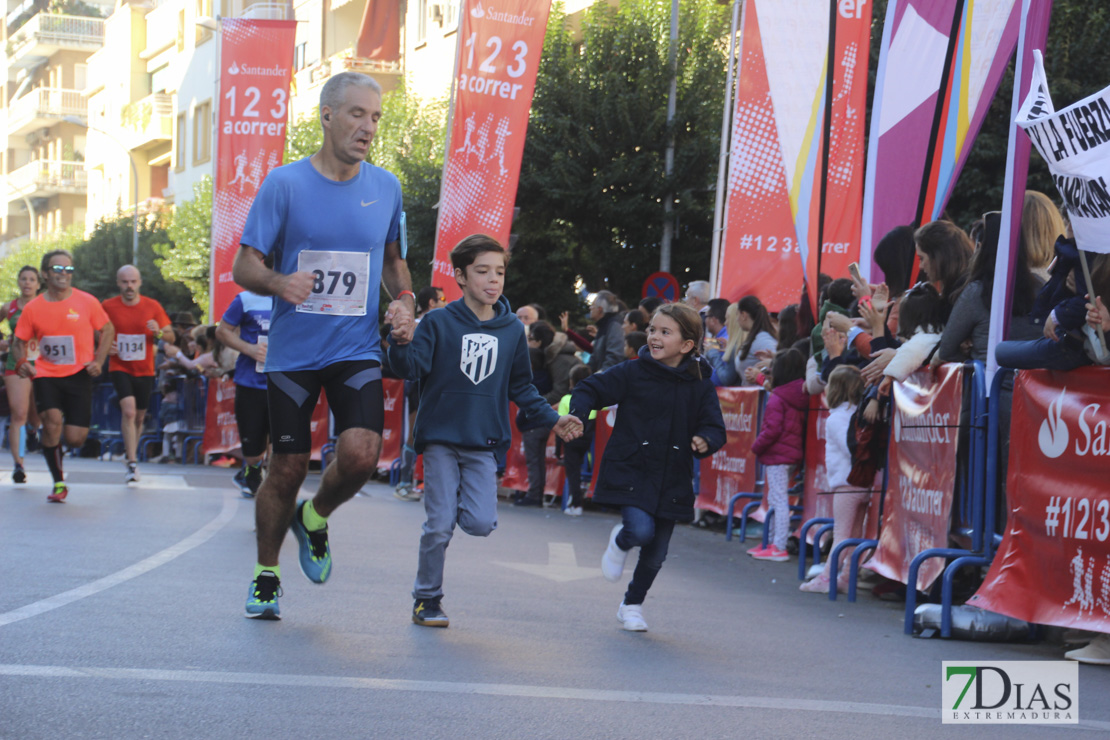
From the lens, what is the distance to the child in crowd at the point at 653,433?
688cm

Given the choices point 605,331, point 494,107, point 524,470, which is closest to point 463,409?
point 605,331

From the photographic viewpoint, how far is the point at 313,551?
6.46 metres

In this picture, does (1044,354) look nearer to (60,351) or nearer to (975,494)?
(975,494)

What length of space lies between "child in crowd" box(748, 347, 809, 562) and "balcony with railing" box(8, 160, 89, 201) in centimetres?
7465

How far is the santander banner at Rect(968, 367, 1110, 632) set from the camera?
6.30m

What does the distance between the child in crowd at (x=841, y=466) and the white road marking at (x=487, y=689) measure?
383 centimetres

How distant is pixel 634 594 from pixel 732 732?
238 cm

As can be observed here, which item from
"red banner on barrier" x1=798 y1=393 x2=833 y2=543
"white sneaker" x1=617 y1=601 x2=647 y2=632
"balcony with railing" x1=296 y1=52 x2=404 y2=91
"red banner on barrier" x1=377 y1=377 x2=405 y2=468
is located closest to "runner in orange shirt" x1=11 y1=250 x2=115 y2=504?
"red banner on barrier" x1=377 y1=377 x2=405 y2=468

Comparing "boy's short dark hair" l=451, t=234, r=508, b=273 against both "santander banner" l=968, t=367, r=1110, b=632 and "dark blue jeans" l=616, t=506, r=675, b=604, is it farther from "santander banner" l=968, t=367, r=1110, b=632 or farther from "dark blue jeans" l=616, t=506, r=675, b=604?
"santander banner" l=968, t=367, r=1110, b=632

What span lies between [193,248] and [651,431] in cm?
4413

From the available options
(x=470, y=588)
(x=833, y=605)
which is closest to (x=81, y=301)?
(x=470, y=588)

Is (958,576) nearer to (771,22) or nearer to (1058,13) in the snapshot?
(771,22)

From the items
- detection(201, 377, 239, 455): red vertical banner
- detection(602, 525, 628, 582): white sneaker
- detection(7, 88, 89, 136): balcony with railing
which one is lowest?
detection(201, 377, 239, 455): red vertical banner

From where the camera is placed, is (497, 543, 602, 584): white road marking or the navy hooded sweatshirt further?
(497, 543, 602, 584): white road marking
